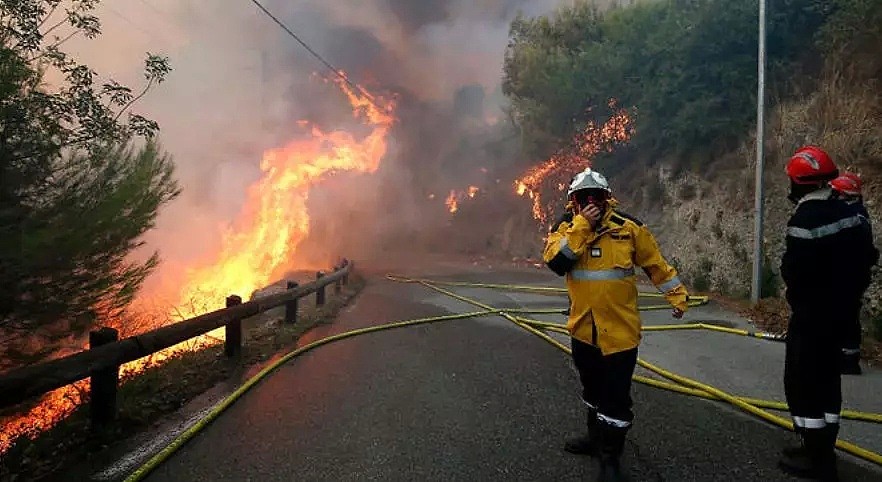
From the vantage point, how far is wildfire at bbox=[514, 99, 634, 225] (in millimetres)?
19250

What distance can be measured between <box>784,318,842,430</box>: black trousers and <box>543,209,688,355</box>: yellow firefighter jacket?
2.43ft

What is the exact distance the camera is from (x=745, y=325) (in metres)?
8.38

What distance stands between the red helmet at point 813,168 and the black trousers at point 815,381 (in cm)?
87

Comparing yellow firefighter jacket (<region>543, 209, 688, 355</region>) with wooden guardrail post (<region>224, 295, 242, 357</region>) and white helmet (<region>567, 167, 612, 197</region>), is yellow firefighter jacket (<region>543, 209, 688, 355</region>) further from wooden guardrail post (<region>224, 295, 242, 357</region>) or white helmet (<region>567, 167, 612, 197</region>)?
wooden guardrail post (<region>224, 295, 242, 357</region>)

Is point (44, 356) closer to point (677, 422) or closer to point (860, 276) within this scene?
point (677, 422)

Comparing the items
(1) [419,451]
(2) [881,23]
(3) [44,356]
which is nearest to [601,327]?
(1) [419,451]

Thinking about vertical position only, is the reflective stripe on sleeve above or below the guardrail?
above

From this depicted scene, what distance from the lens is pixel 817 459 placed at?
3361 mm

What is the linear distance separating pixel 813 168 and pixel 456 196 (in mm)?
28974

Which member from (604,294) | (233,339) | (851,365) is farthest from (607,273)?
(233,339)

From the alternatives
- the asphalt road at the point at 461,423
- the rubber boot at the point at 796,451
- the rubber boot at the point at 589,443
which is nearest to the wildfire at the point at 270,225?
the asphalt road at the point at 461,423

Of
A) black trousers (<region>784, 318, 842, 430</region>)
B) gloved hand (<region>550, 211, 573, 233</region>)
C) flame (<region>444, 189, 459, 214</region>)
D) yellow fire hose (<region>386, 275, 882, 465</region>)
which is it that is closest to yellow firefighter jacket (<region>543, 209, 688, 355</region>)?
gloved hand (<region>550, 211, 573, 233</region>)

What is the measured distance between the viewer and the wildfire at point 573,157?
19.2m

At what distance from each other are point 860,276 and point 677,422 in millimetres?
1561
